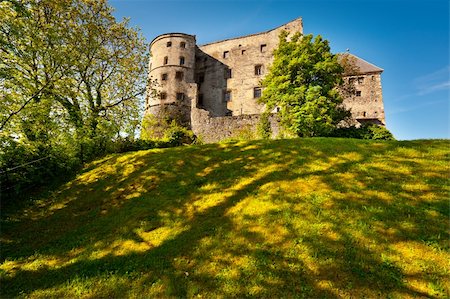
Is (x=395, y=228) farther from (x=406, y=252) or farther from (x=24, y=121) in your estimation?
(x=24, y=121)

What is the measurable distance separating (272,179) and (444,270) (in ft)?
19.5

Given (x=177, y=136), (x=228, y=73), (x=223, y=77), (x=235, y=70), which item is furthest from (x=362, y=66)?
(x=177, y=136)

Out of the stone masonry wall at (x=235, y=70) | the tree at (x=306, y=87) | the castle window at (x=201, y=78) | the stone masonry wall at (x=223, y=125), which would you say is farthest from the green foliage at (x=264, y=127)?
the castle window at (x=201, y=78)

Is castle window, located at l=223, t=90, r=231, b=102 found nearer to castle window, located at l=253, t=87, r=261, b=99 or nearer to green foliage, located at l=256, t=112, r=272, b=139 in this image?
castle window, located at l=253, t=87, r=261, b=99

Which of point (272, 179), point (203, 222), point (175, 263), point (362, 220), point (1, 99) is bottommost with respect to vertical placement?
point (175, 263)

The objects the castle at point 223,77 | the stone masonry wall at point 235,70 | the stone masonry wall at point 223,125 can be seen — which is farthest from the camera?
the stone masonry wall at point 235,70

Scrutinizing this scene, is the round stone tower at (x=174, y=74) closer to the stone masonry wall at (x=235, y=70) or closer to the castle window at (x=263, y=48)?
the stone masonry wall at (x=235, y=70)

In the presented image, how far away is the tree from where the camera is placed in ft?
A: 79.7

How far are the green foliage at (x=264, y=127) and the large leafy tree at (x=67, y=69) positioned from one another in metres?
15.1

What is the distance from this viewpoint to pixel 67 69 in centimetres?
1472

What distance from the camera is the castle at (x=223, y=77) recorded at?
41750mm

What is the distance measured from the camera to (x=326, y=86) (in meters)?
25.2

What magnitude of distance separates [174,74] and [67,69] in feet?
96.9

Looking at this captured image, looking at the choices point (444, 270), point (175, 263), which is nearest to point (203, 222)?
point (175, 263)
